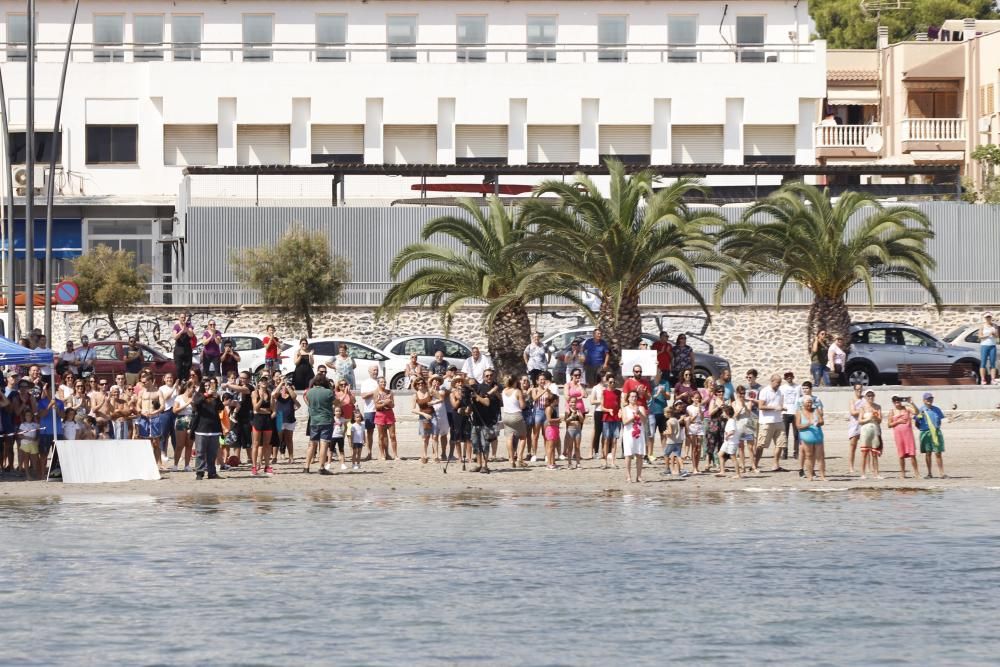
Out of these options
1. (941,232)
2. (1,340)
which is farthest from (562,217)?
(941,232)

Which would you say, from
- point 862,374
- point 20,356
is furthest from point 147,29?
point 20,356

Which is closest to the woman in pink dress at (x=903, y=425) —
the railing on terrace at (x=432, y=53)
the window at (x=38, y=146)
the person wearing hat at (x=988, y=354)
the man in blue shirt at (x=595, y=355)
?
the man in blue shirt at (x=595, y=355)

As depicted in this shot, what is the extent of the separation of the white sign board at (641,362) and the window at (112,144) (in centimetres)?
3217

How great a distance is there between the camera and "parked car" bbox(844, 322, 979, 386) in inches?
1484

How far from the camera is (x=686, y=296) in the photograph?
44.9 meters

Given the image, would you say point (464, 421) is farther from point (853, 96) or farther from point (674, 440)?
point (853, 96)

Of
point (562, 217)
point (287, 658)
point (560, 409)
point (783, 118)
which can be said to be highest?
point (783, 118)

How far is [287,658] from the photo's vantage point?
753 inches

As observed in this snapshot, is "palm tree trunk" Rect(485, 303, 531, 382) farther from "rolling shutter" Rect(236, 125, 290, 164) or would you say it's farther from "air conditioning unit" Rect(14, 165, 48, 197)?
"air conditioning unit" Rect(14, 165, 48, 197)

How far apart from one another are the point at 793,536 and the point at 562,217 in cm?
1075

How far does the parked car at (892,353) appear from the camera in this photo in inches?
1484

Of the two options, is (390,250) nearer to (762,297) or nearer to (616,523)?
(762,297)

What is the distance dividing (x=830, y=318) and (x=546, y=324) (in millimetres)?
8052

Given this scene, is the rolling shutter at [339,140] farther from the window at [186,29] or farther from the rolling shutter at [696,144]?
the rolling shutter at [696,144]
